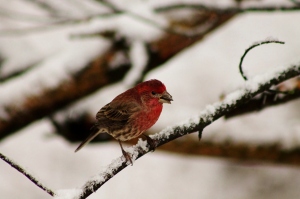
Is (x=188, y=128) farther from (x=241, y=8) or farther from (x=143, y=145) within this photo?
(x=241, y=8)

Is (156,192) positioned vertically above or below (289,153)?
above

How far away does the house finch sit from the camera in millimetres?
2459

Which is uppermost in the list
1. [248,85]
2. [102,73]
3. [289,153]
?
[102,73]

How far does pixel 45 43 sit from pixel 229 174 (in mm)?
4449

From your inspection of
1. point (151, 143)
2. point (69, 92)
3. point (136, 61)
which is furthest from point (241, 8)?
point (69, 92)

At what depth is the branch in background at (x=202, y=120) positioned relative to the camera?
2.46 meters

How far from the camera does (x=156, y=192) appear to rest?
33.2 ft

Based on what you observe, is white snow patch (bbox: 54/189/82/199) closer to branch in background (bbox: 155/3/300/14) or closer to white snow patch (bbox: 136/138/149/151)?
white snow patch (bbox: 136/138/149/151)

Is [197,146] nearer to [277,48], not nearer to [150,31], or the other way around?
[150,31]

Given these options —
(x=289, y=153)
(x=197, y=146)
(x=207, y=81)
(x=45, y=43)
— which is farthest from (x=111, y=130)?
(x=207, y=81)

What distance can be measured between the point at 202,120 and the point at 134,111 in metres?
0.36

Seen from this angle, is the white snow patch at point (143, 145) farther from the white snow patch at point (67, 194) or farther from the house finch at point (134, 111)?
the white snow patch at point (67, 194)

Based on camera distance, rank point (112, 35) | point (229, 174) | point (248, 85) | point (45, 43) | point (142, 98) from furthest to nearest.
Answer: point (229, 174)
point (45, 43)
point (112, 35)
point (248, 85)
point (142, 98)

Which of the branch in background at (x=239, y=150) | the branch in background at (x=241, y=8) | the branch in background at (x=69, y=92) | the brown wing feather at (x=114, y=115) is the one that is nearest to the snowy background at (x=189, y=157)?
the branch in background at (x=69, y=92)
